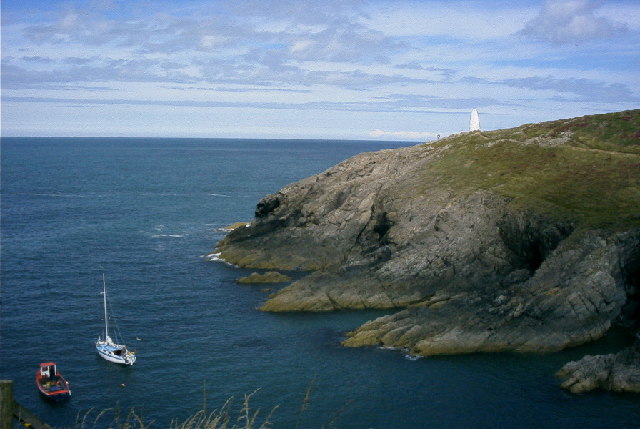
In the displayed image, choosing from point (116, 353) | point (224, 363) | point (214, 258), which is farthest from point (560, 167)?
point (116, 353)

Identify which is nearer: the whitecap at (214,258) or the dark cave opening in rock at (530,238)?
the dark cave opening in rock at (530,238)

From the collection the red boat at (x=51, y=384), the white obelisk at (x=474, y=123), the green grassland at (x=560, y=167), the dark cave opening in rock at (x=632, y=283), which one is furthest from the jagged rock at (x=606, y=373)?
the white obelisk at (x=474, y=123)

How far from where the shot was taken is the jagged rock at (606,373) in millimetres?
47000

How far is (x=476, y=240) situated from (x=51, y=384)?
45.5 meters

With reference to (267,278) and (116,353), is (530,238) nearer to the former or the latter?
(267,278)

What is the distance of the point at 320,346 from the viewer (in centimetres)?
5800

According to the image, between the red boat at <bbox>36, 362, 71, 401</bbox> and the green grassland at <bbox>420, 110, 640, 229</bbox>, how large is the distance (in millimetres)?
51176

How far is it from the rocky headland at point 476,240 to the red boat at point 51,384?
23853mm

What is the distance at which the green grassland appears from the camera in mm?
71312

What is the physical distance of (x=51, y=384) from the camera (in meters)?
48.1

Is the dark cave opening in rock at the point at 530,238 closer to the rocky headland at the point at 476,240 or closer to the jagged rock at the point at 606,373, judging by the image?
the rocky headland at the point at 476,240

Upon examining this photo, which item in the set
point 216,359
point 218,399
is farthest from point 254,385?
point 216,359

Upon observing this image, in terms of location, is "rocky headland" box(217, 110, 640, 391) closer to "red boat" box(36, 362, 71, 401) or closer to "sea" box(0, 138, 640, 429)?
"sea" box(0, 138, 640, 429)

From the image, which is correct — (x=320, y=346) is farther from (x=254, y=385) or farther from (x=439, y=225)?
(x=439, y=225)
